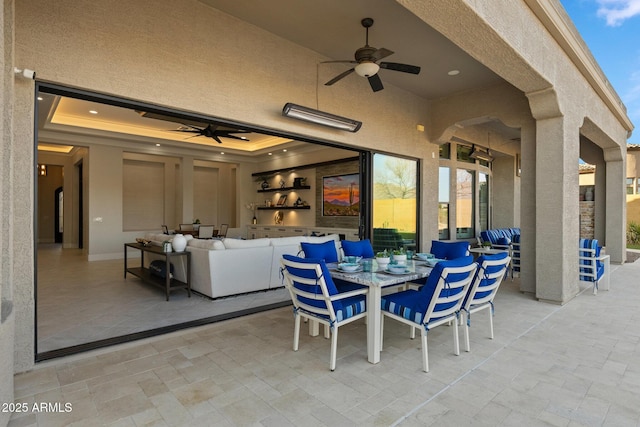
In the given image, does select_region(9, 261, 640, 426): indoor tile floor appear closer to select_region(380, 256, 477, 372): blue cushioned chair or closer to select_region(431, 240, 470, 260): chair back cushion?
select_region(380, 256, 477, 372): blue cushioned chair

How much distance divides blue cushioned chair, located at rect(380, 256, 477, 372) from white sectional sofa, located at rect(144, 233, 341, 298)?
2.53 metres

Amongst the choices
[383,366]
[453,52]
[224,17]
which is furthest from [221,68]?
[383,366]

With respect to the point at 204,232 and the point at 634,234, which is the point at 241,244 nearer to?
the point at 204,232

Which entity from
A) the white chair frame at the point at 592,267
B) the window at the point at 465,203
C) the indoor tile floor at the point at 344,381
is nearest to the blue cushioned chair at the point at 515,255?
the white chair frame at the point at 592,267

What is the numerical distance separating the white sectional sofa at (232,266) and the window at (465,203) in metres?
5.48

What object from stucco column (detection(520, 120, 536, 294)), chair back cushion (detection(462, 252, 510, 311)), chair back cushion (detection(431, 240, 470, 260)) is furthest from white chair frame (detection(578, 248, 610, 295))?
chair back cushion (detection(462, 252, 510, 311))

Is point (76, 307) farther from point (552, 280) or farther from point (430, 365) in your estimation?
point (552, 280)

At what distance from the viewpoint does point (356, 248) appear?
4.48 metres

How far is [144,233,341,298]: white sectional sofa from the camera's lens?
4676mm

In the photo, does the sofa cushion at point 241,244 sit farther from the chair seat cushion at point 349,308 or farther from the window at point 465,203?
the window at point 465,203

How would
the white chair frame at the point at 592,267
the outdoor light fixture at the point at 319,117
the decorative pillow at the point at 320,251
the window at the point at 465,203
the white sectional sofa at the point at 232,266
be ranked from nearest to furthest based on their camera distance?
the decorative pillow at the point at 320,251 < the outdoor light fixture at the point at 319,117 < the white sectional sofa at the point at 232,266 < the white chair frame at the point at 592,267 < the window at the point at 465,203

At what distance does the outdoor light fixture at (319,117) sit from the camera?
4.32 meters

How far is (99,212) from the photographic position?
8.67 metres

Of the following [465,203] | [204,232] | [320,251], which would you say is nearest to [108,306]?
[320,251]
